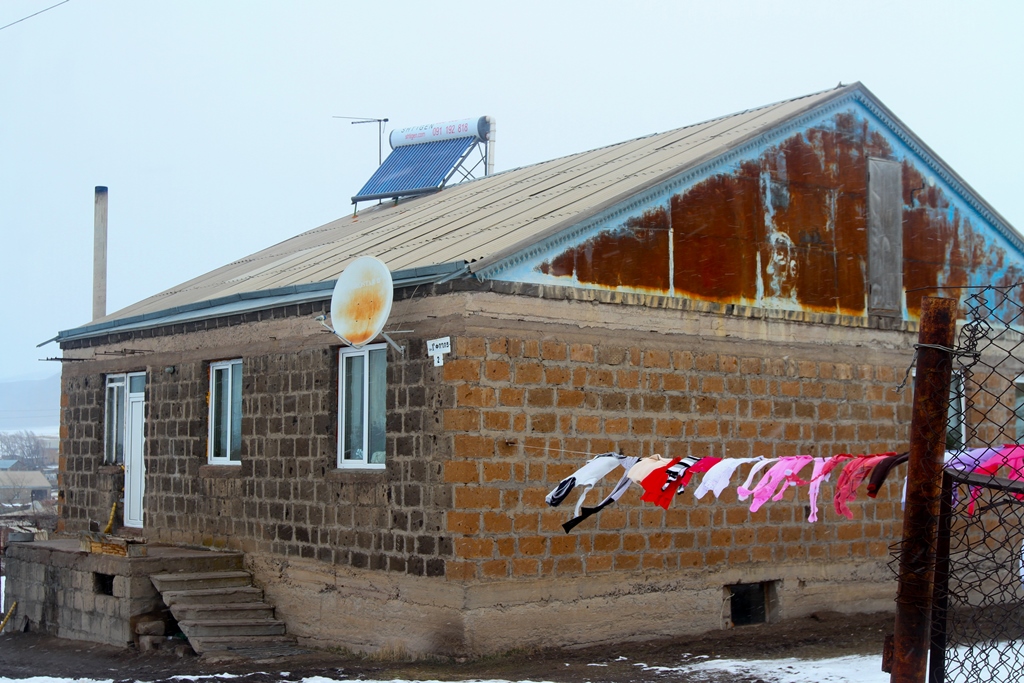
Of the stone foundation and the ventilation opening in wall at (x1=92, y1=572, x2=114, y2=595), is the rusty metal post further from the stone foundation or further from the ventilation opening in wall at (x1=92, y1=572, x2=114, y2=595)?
the ventilation opening in wall at (x1=92, y1=572, x2=114, y2=595)

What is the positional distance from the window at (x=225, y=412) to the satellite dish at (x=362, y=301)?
3.29m

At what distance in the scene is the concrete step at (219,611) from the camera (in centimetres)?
1244

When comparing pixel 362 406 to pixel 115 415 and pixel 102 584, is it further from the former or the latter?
pixel 115 415

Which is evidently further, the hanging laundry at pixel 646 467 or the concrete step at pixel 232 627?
the concrete step at pixel 232 627

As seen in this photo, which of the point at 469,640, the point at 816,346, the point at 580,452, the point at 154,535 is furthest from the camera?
the point at 154,535

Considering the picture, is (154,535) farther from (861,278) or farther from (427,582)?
(861,278)

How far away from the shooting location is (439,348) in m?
10.8

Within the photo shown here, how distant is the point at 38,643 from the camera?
14.4 m

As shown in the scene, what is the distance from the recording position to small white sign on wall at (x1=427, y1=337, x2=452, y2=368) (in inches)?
420

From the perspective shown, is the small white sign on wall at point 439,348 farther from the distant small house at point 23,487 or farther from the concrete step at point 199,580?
the distant small house at point 23,487

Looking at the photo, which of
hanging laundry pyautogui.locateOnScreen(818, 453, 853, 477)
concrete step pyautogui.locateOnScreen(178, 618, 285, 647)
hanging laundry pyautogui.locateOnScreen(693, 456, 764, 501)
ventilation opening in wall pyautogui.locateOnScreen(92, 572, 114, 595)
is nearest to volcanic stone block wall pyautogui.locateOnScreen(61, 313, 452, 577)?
concrete step pyautogui.locateOnScreen(178, 618, 285, 647)

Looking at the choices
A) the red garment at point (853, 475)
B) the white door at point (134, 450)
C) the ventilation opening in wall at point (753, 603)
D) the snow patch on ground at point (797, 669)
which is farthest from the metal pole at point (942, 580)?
the white door at point (134, 450)

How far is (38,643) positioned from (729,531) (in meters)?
8.55

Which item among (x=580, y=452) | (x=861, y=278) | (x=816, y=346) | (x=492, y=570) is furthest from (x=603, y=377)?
(x=861, y=278)
